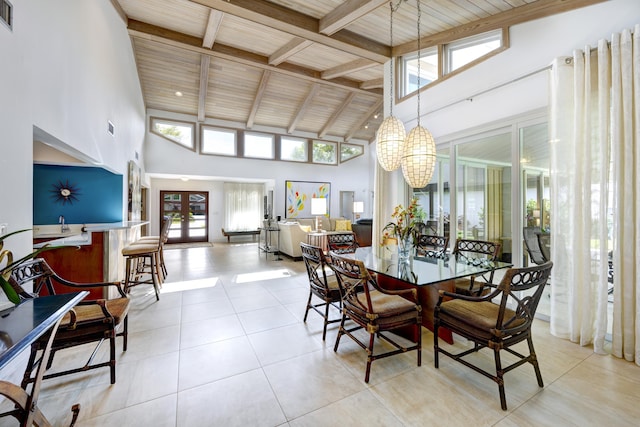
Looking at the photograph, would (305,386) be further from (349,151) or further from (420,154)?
(349,151)

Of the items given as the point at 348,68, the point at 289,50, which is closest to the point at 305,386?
the point at 289,50

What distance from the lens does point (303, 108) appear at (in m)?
7.88

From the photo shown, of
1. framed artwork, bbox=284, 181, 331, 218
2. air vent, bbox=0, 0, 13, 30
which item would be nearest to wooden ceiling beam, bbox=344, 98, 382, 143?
framed artwork, bbox=284, 181, 331, 218

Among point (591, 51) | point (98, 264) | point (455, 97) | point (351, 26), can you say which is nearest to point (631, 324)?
point (591, 51)

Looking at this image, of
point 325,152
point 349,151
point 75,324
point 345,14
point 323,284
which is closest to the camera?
point 75,324

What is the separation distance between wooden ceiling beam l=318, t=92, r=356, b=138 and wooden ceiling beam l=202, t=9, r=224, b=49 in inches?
162

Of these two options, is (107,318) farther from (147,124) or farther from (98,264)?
(147,124)

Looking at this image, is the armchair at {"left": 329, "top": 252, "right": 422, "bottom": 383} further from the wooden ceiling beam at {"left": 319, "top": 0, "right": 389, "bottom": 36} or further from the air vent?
the wooden ceiling beam at {"left": 319, "top": 0, "right": 389, "bottom": 36}

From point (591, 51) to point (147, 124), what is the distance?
28.6 ft

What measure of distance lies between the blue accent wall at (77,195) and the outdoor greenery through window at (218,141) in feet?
13.2

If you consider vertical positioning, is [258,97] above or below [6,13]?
above

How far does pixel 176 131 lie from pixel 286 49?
4.45 metres

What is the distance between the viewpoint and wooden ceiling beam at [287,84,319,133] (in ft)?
23.8

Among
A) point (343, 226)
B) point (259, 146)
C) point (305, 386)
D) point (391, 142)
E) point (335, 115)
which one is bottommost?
point (305, 386)
